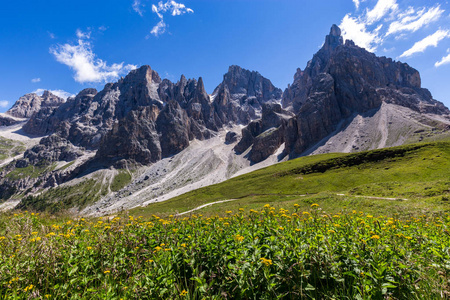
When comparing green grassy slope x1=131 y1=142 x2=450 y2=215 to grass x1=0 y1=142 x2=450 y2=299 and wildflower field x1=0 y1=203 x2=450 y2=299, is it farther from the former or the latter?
wildflower field x1=0 y1=203 x2=450 y2=299

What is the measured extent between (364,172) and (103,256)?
317 feet

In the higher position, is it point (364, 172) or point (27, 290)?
point (27, 290)

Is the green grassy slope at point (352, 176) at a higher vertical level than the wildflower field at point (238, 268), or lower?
lower

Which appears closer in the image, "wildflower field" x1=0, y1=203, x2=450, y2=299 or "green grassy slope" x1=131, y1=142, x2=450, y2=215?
"wildflower field" x1=0, y1=203, x2=450, y2=299

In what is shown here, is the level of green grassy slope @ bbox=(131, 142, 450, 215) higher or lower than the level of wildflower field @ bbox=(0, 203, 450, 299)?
lower

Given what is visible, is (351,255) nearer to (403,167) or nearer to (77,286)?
(77,286)

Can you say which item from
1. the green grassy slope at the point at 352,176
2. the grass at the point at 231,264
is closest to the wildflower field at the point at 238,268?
the grass at the point at 231,264

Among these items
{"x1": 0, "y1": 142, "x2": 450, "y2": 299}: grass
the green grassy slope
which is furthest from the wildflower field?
the green grassy slope

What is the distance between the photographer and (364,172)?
82.1 metres

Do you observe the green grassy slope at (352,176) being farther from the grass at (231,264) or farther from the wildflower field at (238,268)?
the wildflower field at (238,268)

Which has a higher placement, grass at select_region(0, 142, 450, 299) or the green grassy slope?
grass at select_region(0, 142, 450, 299)

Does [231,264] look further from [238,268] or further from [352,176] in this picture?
[352,176]

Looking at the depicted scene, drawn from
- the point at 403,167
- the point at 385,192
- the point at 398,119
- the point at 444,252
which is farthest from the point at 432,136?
the point at 444,252

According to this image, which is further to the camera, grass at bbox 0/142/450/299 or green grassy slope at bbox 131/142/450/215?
green grassy slope at bbox 131/142/450/215
